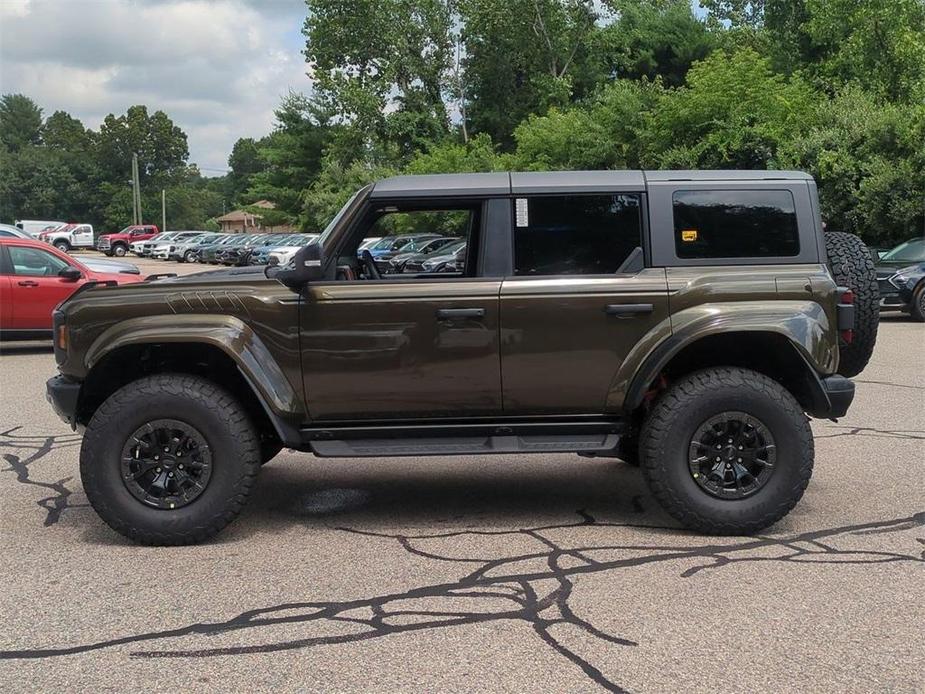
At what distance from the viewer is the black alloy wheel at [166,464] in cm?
505

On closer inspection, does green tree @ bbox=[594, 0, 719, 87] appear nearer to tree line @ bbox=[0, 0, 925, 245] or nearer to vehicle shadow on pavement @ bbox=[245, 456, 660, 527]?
tree line @ bbox=[0, 0, 925, 245]

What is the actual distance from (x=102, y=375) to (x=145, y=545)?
0.99 m

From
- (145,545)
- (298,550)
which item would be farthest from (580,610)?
(145,545)

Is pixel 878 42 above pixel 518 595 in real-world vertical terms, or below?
above

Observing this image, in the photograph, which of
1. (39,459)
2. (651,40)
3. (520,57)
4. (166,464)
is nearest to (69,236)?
(520,57)

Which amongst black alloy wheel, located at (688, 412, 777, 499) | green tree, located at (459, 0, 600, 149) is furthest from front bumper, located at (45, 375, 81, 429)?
green tree, located at (459, 0, 600, 149)

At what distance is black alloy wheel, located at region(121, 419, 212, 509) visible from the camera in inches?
199

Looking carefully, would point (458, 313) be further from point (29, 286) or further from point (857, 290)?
point (29, 286)

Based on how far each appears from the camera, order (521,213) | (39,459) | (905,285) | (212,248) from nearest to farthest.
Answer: (521,213) → (39,459) → (905,285) → (212,248)

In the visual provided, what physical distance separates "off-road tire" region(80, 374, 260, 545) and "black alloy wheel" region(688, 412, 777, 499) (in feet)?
7.91

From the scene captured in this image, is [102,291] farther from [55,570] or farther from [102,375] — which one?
[55,570]

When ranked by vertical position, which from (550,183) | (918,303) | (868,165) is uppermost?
(868,165)

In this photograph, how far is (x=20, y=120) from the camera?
474ft

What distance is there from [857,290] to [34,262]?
11.6 meters
